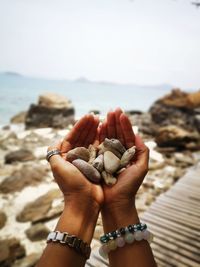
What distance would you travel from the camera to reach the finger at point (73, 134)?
240 cm

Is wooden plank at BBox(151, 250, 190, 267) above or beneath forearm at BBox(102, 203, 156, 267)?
beneath

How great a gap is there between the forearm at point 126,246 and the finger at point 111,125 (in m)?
0.76

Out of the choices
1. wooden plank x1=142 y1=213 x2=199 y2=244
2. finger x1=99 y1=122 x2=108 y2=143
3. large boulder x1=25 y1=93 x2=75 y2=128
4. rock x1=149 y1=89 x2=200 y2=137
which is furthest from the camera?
large boulder x1=25 y1=93 x2=75 y2=128

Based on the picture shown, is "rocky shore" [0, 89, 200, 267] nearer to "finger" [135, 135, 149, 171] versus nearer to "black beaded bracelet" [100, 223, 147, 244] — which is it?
"finger" [135, 135, 149, 171]

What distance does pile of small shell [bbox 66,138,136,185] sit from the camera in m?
2.13

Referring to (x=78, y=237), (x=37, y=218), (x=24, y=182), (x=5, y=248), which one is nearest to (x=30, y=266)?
(x=5, y=248)

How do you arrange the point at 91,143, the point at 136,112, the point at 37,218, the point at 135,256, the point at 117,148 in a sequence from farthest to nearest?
the point at 136,112 → the point at 37,218 → the point at 91,143 → the point at 117,148 → the point at 135,256

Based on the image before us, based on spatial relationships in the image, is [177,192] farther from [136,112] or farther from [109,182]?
[136,112]

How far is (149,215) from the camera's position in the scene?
373cm

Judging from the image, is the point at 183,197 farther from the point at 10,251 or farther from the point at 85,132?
the point at 10,251

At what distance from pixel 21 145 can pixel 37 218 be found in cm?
687

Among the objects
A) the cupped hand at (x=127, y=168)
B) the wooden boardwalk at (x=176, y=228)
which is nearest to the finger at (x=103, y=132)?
the cupped hand at (x=127, y=168)

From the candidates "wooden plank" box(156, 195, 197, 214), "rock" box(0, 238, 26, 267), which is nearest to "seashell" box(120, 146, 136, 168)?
"wooden plank" box(156, 195, 197, 214)

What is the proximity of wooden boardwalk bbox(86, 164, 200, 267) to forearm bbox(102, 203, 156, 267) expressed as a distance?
1018 mm
